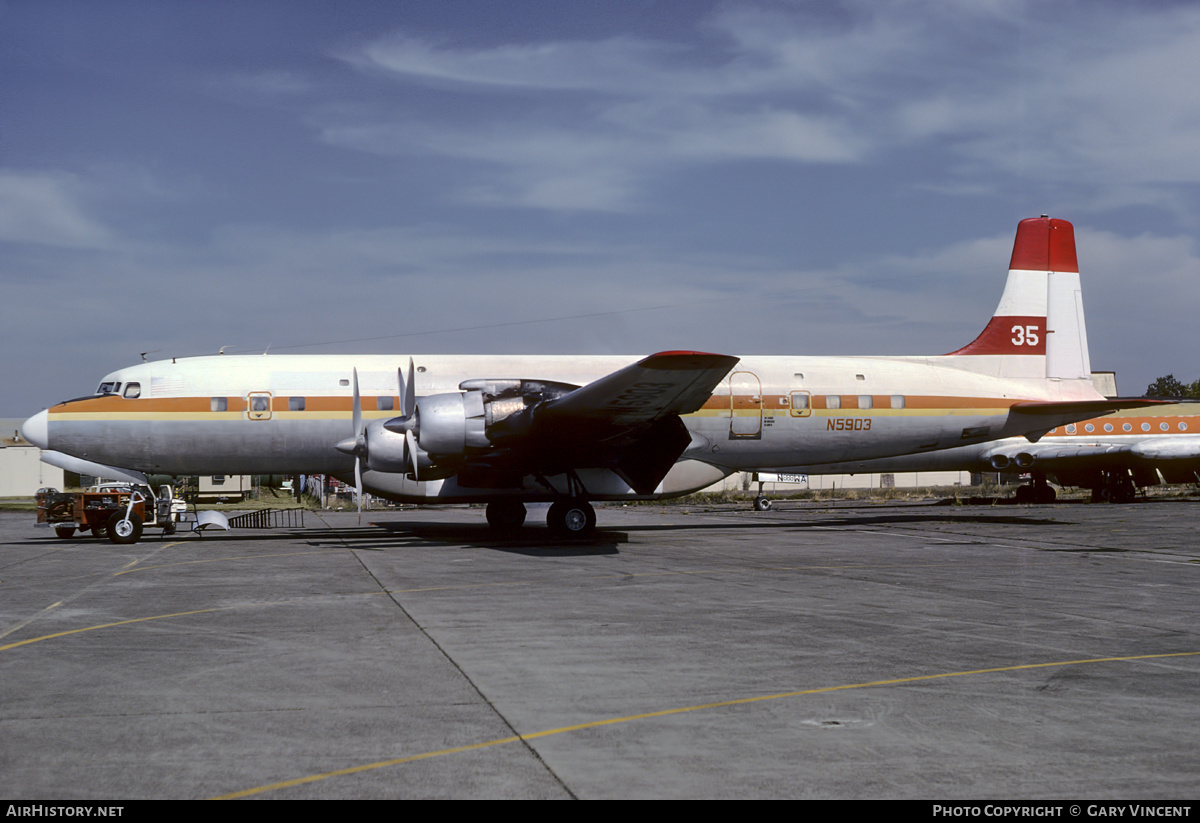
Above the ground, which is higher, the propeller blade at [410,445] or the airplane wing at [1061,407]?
the airplane wing at [1061,407]

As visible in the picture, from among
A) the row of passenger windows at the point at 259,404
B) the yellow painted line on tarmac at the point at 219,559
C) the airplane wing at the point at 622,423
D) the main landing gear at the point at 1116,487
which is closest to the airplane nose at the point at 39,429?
the row of passenger windows at the point at 259,404

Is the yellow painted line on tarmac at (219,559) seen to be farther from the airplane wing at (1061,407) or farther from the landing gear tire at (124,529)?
the airplane wing at (1061,407)

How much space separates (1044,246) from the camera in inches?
1193

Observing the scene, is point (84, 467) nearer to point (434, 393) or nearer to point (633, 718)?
point (434, 393)

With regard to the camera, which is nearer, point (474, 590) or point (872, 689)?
point (872, 689)

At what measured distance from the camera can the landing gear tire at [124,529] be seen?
23266mm

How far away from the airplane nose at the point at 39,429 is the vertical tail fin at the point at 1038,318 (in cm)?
2486

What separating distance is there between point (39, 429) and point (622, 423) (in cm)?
1407

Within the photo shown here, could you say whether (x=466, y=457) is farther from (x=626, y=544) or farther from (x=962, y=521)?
(x=962, y=521)

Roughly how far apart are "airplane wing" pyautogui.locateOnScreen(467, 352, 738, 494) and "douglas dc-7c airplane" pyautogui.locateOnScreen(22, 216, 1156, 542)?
0.05 meters

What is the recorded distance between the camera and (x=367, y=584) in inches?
563

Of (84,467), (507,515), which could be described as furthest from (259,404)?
(507,515)

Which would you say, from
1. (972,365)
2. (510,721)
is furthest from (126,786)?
(972,365)

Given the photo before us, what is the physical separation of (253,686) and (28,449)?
76822 mm
